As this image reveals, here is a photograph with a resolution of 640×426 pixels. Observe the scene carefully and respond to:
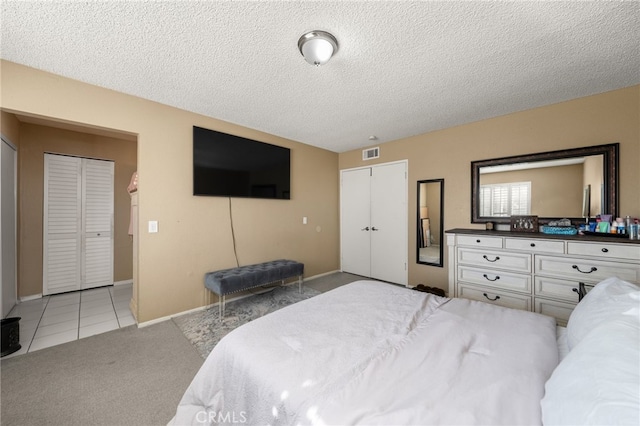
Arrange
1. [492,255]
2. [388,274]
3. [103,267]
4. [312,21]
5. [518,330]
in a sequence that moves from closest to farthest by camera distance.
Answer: [518,330] < [312,21] < [492,255] < [103,267] < [388,274]

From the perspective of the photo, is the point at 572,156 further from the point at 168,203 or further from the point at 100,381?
the point at 100,381

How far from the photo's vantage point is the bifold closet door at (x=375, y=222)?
4133 mm

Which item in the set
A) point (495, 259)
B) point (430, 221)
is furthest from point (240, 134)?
point (495, 259)

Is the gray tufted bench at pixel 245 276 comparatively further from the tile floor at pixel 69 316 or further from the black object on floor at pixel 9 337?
the black object on floor at pixel 9 337

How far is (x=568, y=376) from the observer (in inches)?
30.0

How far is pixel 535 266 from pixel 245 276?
10.4ft

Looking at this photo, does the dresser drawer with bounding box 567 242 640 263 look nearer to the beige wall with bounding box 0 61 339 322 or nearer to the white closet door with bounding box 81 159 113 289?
the beige wall with bounding box 0 61 339 322

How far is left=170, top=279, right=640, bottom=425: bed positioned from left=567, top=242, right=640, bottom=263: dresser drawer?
135 cm

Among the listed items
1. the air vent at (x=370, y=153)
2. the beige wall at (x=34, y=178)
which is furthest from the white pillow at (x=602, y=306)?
the beige wall at (x=34, y=178)

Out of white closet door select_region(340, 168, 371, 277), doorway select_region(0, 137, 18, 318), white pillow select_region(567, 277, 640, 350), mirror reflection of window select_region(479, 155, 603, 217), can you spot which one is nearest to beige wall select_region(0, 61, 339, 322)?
doorway select_region(0, 137, 18, 318)

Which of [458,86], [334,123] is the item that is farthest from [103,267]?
[458,86]

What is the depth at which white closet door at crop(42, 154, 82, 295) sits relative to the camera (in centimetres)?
356

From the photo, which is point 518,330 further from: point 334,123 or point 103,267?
point 103,267

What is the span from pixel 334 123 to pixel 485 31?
6.52 ft
